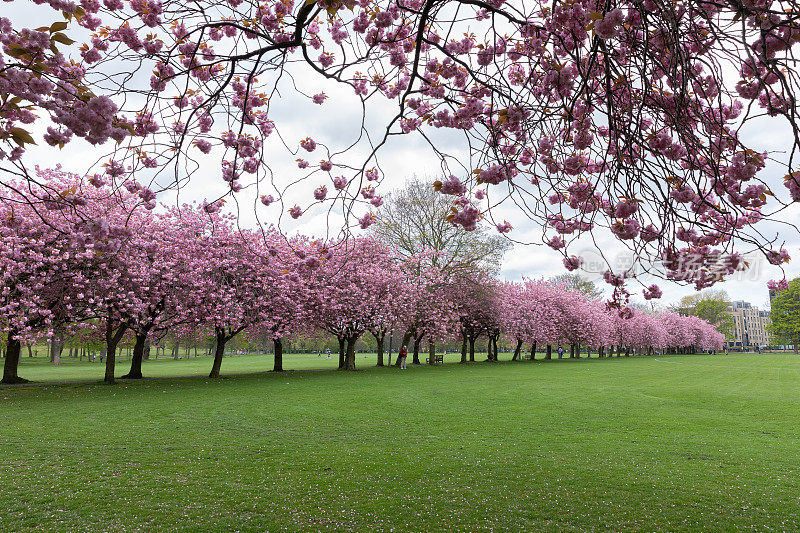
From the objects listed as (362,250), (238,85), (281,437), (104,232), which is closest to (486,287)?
(362,250)

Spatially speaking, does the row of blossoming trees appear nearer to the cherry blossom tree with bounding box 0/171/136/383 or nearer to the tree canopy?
the cherry blossom tree with bounding box 0/171/136/383

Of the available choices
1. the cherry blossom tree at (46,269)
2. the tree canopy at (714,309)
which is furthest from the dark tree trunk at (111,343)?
the tree canopy at (714,309)

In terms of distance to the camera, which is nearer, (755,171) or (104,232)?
(755,171)

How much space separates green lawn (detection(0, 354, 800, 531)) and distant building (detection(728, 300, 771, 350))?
13530cm

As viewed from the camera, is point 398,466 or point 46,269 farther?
point 46,269

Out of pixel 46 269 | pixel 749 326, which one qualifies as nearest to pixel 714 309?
pixel 749 326

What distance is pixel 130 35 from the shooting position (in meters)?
4.24

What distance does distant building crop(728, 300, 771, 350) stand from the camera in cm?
11625

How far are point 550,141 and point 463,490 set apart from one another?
3919 millimetres

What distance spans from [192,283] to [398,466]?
1317 cm

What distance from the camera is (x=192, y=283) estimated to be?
1603cm

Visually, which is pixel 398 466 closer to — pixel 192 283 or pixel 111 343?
pixel 192 283

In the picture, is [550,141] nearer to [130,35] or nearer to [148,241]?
[130,35]

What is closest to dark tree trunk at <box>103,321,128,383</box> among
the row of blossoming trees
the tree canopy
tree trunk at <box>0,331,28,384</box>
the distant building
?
the row of blossoming trees
